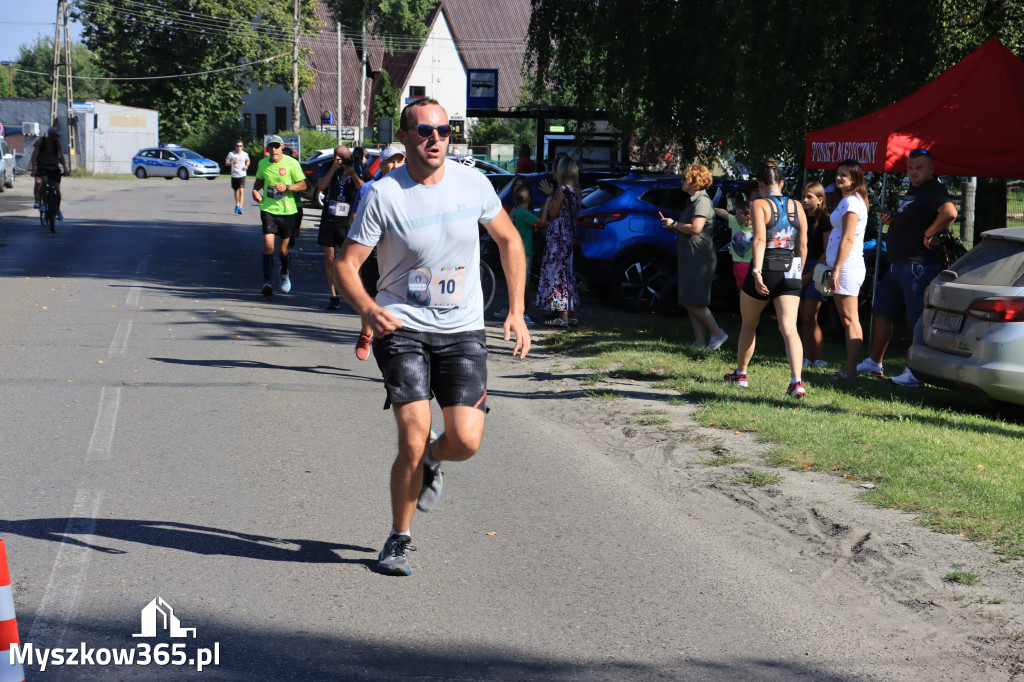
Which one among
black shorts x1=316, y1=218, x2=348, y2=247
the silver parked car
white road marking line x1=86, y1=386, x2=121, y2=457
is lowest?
white road marking line x1=86, y1=386, x2=121, y2=457

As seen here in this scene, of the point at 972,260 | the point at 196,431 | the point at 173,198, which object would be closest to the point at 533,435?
the point at 196,431

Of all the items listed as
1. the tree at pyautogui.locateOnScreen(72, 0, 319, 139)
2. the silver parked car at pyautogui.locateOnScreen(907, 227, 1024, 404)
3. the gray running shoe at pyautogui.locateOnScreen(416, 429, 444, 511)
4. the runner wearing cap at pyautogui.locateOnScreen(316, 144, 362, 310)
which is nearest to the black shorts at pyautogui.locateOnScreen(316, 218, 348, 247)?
the runner wearing cap at pyautogui.locateOnScreen(316, 144, 362, 310)

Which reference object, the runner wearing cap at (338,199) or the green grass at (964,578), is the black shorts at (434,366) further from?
the runner wearing cap at (338,199)

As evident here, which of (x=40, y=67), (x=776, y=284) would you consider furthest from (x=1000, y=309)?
(x=40, y=67)

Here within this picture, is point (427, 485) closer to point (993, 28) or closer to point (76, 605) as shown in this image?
point (76, 605)

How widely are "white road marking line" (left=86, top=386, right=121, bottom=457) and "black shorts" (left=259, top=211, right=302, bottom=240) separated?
200 inches

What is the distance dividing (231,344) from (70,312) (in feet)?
9.21

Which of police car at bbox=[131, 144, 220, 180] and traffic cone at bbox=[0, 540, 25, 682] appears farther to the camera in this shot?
police car at bbox=[131, 144, 220, 180]

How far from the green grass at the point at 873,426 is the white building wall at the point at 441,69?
6130cm

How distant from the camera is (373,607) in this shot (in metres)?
4.45

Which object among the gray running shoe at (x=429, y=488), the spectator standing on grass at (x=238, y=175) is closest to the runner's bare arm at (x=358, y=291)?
the gray running shoe at (x=429, y=488)

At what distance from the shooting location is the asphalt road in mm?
4066

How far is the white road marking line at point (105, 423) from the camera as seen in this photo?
681cm

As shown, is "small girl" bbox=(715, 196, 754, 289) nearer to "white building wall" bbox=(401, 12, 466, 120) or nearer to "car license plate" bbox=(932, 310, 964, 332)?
"car license plate" bbox=(932, 310, 964, 332)
